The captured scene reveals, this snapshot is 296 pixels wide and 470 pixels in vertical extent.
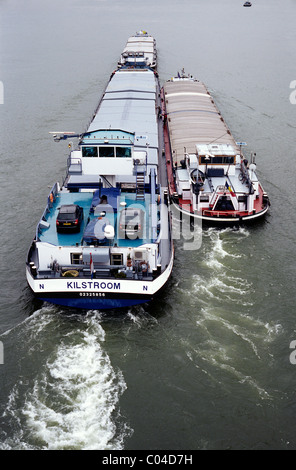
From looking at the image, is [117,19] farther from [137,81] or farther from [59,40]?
[137,81]

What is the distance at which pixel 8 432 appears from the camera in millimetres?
19891

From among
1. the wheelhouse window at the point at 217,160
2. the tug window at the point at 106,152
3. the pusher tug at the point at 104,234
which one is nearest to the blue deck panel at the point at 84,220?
the pusher tug at the point at 104,234

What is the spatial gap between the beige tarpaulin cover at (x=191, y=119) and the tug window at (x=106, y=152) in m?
11.2

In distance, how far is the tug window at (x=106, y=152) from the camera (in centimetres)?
3266

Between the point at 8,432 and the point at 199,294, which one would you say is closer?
the point at 8,432

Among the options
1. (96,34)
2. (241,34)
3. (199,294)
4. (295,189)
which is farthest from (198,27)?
(199,294)

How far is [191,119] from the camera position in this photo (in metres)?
52.2

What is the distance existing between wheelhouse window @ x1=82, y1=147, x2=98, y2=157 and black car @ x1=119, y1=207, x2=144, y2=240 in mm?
6254

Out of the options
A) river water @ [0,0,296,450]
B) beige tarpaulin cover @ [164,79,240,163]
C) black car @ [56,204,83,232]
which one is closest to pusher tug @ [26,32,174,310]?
black car @ [56,204,83,232]

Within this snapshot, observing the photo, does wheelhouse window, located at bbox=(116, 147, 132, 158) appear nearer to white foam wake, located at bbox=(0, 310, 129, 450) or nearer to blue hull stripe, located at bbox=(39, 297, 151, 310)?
blue hull stripe, located at bbox=(39, 297, 151, 310)

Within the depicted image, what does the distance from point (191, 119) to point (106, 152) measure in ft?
72.3

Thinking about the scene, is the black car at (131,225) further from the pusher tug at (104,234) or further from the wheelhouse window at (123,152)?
the wheelhouse window at (123,152)
